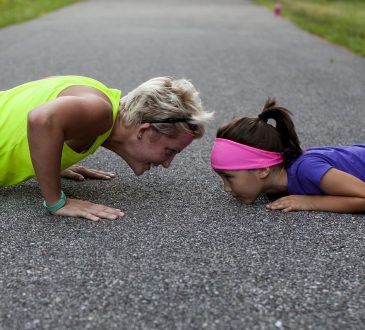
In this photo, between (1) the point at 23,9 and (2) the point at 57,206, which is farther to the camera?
(1) the point at 23,9

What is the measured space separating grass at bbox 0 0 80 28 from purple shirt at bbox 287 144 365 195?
34.1ft

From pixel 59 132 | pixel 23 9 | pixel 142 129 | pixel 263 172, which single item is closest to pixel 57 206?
pixel 59 132

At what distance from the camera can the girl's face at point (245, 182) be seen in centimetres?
305

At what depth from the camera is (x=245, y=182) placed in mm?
3053

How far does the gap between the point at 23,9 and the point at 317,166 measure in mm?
13896

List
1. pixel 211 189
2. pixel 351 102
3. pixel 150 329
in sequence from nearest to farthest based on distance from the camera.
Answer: pixel 150 329 → pixel 211 189 → pixel 351 102

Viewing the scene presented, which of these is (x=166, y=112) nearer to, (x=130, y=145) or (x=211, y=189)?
(x=130, y=145)

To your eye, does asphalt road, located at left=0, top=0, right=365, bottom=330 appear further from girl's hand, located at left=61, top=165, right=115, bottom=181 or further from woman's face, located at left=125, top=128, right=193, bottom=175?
woman's face, located at left=125, top=128, right=193, bottom=175

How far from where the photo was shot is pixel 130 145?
10.0 ft

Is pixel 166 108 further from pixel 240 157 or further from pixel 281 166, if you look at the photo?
pixel 281 166

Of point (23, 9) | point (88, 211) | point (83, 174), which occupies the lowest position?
point (23, 9)

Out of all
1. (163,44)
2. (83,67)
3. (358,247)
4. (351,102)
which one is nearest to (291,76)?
(351,102)

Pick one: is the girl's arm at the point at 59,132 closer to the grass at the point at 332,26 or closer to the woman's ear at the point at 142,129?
the woman's ear at the point at 142,129

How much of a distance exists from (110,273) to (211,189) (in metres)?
1.27
